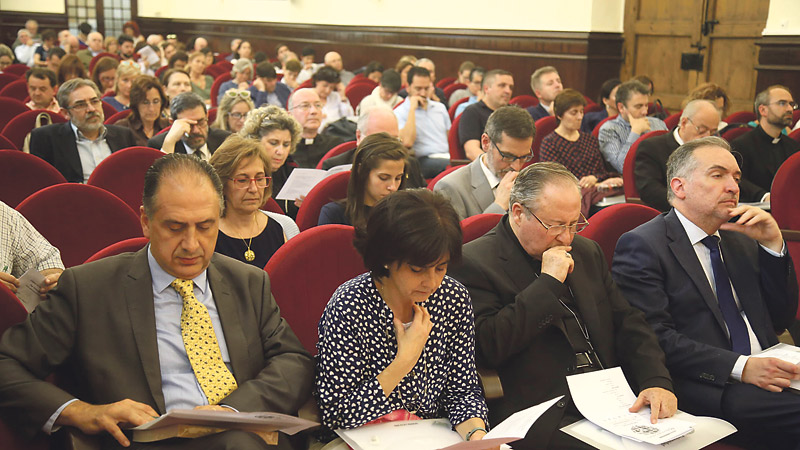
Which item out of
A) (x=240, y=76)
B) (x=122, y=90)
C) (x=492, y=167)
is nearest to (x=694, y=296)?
(x=492, y=167)

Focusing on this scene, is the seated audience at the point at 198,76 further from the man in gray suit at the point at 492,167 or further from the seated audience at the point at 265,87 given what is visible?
the man in gray suit at the point at 492,167

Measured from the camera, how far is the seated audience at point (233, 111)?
549 centimetres

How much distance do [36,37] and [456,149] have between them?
15577 mm

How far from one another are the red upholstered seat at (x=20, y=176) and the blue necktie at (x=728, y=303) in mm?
2834

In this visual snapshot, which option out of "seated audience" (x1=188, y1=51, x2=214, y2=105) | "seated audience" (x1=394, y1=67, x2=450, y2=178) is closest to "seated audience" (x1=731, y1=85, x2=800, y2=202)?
"seated audience" (x1=394, y1=67, x2=450, y2=178)

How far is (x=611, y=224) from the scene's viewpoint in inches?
120

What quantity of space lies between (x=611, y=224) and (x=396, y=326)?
1.34 meters

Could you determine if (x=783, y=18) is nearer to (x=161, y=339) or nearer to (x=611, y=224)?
(x=611, y=224)

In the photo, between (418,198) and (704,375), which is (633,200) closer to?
(704,375)

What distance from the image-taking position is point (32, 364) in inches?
71.2

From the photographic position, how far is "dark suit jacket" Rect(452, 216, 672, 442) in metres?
2.31

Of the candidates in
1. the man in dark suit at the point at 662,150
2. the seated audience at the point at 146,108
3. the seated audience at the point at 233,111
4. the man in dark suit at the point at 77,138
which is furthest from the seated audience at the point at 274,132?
the man in dark suit at the point at 662,150

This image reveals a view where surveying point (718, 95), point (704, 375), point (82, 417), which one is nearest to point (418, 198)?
point (82, 417)

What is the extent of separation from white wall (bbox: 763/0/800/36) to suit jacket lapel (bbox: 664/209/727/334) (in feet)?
19.6
